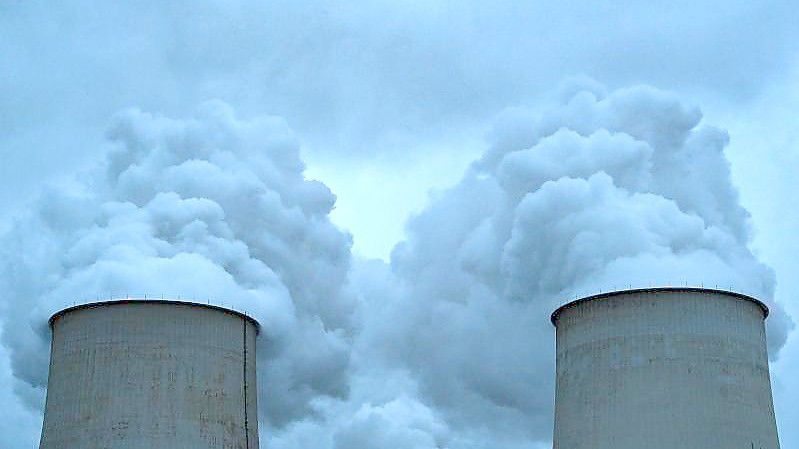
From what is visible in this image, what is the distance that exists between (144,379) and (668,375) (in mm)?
8091

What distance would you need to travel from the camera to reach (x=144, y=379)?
2027 cm

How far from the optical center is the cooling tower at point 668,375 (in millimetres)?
18984

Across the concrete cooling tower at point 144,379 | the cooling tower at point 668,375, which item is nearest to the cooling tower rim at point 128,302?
the concrete cooling tower at point 144,379

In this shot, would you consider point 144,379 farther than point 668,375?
Yes

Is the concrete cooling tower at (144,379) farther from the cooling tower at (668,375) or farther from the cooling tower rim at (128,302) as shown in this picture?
the cooling tower at (668,375)

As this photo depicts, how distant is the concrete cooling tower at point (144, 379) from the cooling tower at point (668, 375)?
5.48 metres

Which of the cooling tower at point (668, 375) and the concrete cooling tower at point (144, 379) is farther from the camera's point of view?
the concrete cooling tower at point (144, 379)

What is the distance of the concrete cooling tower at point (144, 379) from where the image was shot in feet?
65.8

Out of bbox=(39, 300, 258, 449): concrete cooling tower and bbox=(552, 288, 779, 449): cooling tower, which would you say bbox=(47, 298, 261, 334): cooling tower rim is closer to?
bbox=(39, 300, 258, 449): concrete cooling tower

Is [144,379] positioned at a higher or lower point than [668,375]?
higher

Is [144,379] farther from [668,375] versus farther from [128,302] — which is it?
[668,375]

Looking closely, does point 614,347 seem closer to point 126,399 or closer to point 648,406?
point 648,406

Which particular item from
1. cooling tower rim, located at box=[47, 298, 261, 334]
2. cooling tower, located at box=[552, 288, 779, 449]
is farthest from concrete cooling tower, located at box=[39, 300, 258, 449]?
cooling tower, located at box=[552, 288, 779, 449]

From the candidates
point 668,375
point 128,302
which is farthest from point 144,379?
point 668,375
